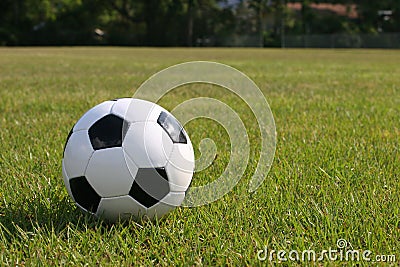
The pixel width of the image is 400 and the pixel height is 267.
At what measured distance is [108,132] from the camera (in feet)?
7.77

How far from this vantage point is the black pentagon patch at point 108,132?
2.32 metres

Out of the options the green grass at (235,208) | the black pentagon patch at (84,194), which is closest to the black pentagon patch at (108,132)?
the black pentagon patch at (84,194)

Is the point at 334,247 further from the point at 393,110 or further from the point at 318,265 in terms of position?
the point at 393,110

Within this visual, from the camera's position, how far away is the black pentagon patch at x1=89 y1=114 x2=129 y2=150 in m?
2.32

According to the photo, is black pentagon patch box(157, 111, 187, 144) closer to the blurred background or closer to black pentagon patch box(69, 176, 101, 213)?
black pentagon patch box(69, 176, 101, 213)

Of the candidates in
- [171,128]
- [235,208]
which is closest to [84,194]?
[171,128]

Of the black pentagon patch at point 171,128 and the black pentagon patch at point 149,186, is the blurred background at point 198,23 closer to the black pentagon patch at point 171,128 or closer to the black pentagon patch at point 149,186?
the black pentagon patch at point 171,128

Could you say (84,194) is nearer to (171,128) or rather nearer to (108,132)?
(108,132)

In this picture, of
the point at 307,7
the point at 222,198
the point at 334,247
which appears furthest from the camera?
the point at 307,7

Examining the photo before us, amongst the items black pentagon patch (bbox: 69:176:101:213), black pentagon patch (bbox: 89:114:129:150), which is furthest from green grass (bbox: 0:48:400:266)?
black pentagon patch (bbox: 89:114:129:150)

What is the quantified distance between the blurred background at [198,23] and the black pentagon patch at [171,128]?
164 ft

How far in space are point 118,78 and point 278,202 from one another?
911cm

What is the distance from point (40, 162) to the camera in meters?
3.48

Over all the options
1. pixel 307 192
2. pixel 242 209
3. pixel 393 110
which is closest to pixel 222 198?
pixel 242 209
